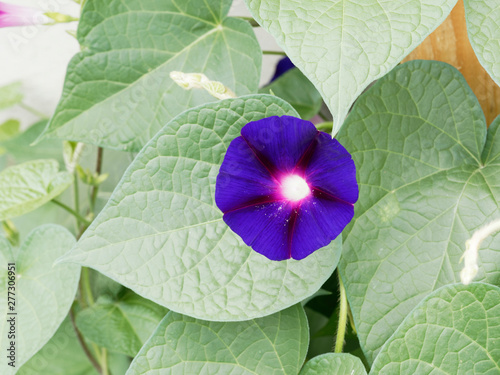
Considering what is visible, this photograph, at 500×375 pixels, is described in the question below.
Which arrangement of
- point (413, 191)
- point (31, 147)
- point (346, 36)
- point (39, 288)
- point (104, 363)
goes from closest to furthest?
1. point (346, 36)
2. point (413, 191)
3. point (39, 288)
4. point (104, 363)
5. point (31, 147)

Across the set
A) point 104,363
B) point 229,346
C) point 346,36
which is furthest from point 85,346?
point 346,36

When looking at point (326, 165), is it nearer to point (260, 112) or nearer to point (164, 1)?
point (260, 112)

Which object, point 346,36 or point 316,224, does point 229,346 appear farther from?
point 346,36


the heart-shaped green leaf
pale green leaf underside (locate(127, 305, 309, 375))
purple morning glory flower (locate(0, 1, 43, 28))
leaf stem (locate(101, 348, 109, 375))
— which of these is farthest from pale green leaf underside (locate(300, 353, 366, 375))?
the heart-shaped green leaf

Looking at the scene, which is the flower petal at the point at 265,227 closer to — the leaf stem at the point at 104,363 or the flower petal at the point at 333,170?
the flower petal at the point at 333,170

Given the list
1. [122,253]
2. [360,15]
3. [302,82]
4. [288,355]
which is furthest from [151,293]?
[302,82]

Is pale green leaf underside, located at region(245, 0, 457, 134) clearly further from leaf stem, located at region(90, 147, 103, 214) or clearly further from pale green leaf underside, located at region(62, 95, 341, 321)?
leaf stem, located at region(90, 147, 103, 214)

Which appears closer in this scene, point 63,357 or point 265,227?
point 265,227
